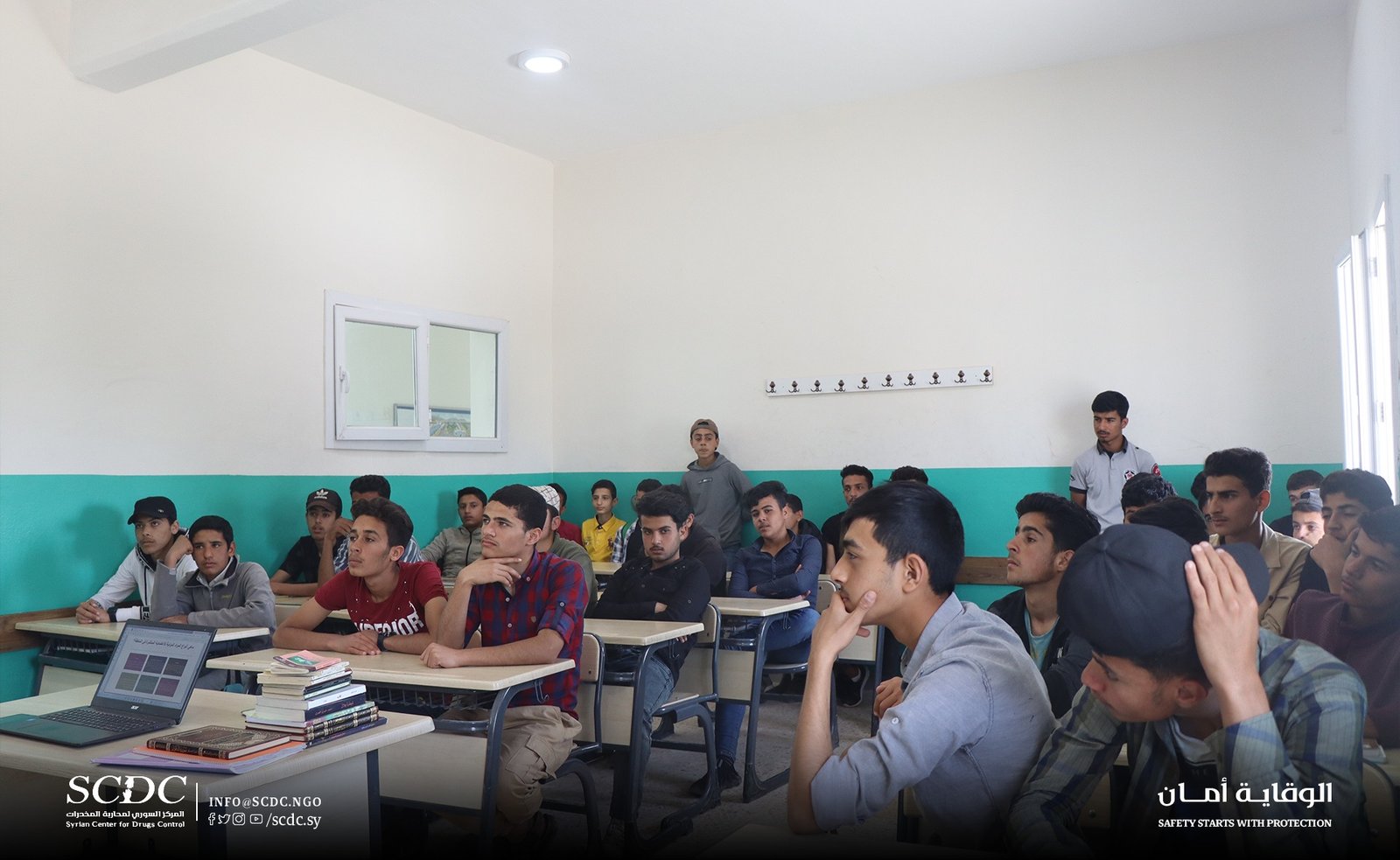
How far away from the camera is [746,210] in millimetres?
7496

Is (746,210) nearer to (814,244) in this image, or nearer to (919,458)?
(814,244)

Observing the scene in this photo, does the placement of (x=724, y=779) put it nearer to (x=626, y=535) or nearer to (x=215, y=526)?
(x=215, y=526)

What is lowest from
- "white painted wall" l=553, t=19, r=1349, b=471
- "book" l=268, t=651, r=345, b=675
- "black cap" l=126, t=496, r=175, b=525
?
"book" l=268, t=651, r=345, b=675

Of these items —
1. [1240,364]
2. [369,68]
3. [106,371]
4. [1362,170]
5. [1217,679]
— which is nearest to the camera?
[1217,679]

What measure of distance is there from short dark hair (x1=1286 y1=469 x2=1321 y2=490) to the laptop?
529 centimetres

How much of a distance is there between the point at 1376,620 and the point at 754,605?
8.63ft

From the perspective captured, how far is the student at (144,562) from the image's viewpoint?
15.3 ft

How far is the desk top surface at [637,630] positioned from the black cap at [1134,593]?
2.22m

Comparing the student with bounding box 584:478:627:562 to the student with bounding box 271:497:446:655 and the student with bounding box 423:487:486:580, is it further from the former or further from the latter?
the student with bounding box 271:497:446:655

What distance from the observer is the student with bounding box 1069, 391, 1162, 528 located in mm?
5922

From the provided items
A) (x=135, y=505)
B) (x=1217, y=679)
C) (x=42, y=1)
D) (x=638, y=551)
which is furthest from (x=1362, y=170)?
(x=42, y=1)

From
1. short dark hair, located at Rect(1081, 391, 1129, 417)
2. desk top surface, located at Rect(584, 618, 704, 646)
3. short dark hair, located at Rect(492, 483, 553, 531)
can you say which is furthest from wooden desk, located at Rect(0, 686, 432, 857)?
short dark hair, located at Rect(1081, 391, 1129, 417)

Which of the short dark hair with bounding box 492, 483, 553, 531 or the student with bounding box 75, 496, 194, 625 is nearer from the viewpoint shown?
the short dark hair with bounding box 492, 483, 553, 531

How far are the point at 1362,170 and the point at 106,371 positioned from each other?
241 inches
